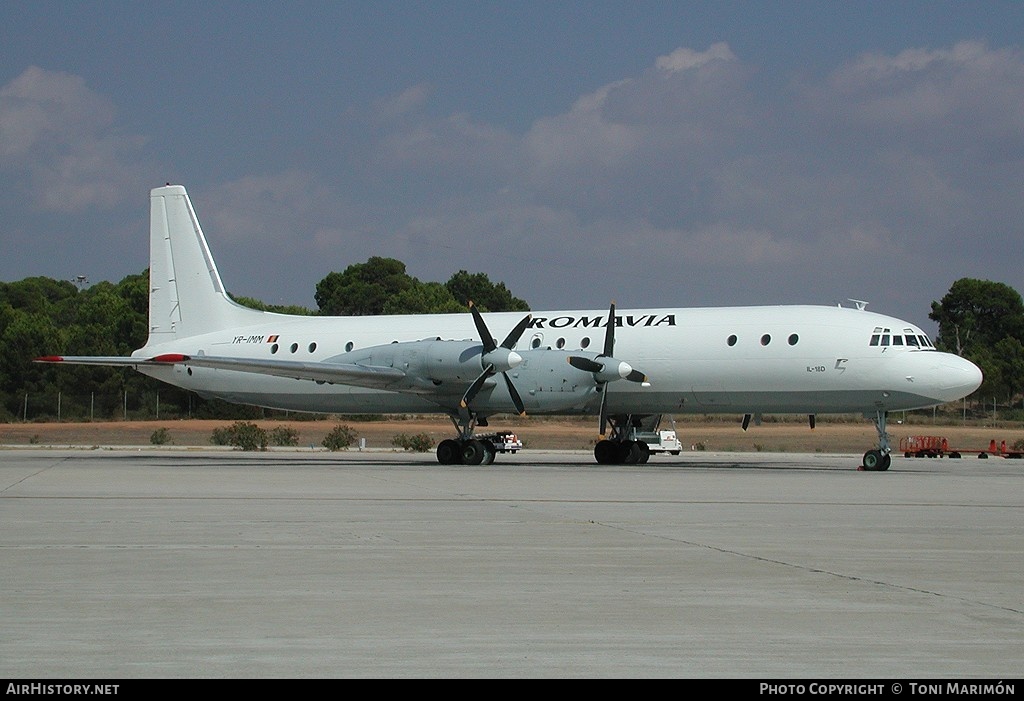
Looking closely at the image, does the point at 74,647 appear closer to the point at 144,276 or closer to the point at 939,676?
the point at 939,676

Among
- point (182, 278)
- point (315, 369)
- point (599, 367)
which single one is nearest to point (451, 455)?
point (315, 369)

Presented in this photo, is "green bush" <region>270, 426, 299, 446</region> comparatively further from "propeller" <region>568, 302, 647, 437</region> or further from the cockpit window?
the cockpit window

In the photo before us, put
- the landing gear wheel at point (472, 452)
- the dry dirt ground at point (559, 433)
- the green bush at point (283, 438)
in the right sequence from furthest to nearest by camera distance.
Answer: the dry dirt ground at point (559, 433)
the green bush at point (283, 438)
the landing gear wheel at point (472, 452)

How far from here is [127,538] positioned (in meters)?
15.2

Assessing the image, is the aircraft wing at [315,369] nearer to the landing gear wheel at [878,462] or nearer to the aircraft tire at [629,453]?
the aircraft tire at [629,453]

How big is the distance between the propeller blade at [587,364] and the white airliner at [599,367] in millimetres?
50

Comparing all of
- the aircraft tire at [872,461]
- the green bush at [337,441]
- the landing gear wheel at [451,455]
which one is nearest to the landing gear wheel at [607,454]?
the landing gear wheel at [451,455]

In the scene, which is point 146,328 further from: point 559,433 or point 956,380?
point 956,380

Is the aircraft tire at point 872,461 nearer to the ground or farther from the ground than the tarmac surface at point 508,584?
farther from the ground

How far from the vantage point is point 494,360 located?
35594 millimetres

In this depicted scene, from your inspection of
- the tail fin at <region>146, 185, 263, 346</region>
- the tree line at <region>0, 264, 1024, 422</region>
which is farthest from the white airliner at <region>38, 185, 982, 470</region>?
the tree line at <region>0, 264, 1024, 422</region>

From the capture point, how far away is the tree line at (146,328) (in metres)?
79.6
